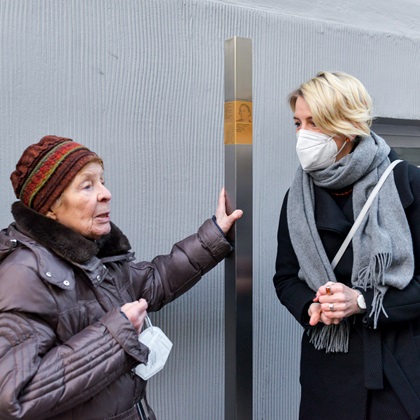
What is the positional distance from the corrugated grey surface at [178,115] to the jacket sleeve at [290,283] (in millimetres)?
520

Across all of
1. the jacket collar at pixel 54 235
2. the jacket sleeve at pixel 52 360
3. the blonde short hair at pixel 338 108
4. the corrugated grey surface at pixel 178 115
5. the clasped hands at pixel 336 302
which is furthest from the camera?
the corrugated grey surface at pixel 178 115

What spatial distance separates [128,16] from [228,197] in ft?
3.03

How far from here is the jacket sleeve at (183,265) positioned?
215cm

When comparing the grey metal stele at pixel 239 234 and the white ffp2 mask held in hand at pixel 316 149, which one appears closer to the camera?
the grey metal stele at pixel 239 234

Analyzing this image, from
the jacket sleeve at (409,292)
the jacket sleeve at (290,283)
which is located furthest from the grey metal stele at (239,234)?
the jacket sleeve at (409,292)

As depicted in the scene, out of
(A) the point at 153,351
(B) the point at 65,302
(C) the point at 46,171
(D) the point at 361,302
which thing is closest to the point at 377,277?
(D) the point at 361,302

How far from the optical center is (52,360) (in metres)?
1.55

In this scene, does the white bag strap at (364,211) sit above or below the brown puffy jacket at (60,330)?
above

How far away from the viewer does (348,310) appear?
196 cm

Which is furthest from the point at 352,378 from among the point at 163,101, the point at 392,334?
the point at 163,101

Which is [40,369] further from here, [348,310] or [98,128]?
[98,128]

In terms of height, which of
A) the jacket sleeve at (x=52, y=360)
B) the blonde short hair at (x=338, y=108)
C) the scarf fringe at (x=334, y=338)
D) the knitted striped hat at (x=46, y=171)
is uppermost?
the blonde short hair at (x=338, y=108)

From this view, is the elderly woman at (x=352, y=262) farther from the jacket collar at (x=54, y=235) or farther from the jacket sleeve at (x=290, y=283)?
the jacket collar at (x=54, y=235)

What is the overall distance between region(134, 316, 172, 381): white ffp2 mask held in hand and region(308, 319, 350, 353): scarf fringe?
0.57m
